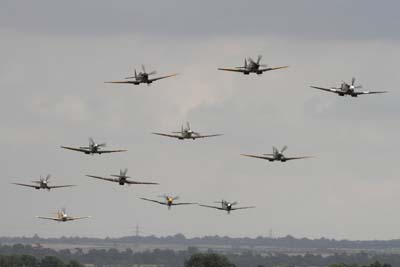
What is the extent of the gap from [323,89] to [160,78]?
22.8m

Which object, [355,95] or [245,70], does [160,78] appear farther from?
[355,95]

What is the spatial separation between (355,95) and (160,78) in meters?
25.7

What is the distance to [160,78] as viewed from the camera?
198750 millimetres

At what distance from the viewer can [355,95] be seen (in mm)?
198750

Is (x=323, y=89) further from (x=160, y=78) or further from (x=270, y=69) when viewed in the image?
(x=160, y=78)

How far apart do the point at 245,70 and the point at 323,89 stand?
12712 mm

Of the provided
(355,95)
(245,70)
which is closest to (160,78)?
(245,70)

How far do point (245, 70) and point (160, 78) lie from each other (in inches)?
443

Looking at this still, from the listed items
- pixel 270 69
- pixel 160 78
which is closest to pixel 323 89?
pixel 270 69

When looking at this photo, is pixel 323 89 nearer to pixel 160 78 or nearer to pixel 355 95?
pixel 355 95

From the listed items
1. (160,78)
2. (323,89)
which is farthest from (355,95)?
(160,78)

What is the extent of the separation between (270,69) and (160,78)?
633 inches

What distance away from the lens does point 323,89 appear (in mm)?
189250
